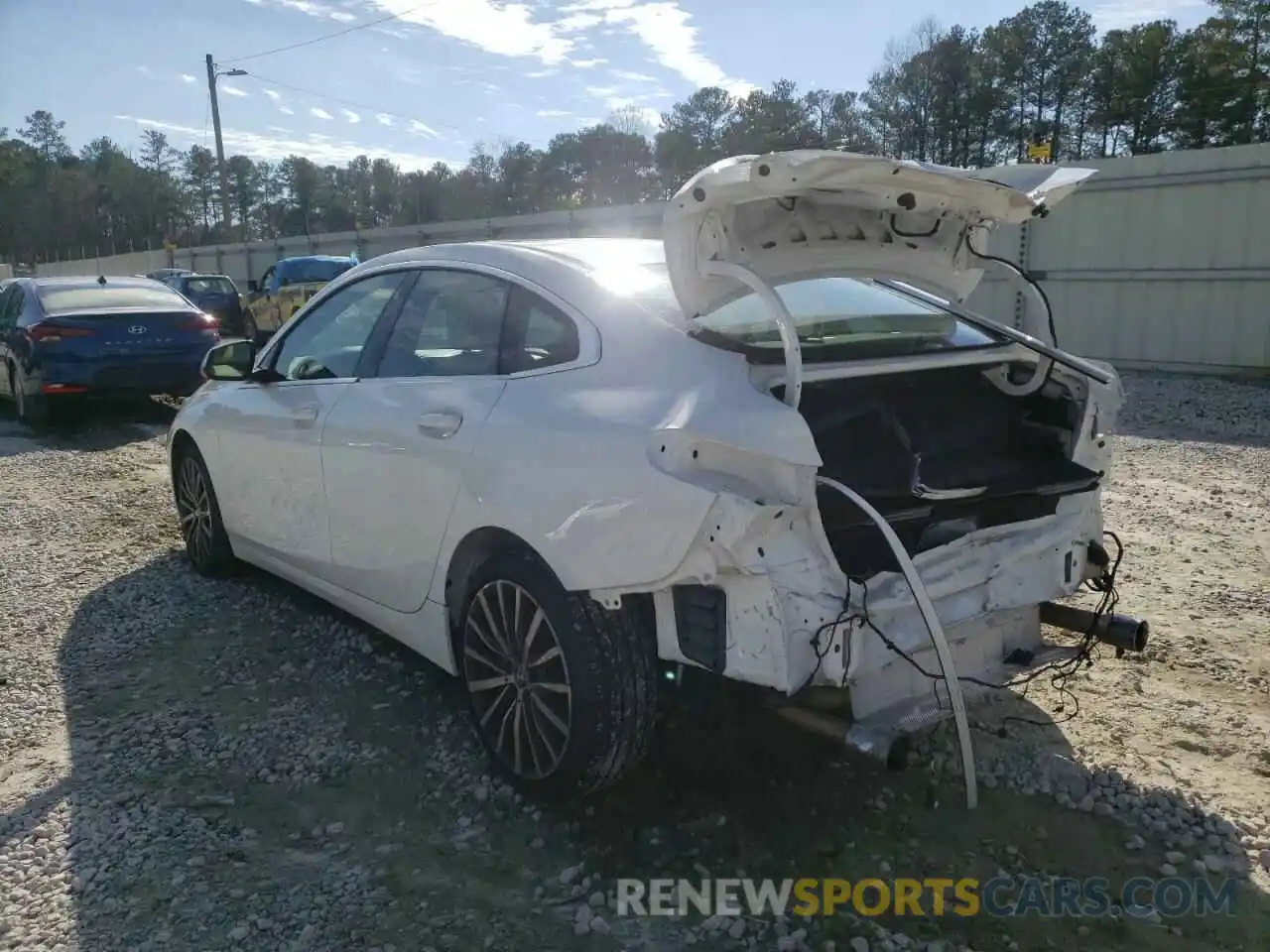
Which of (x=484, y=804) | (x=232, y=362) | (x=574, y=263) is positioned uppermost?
(x=574, y=263)

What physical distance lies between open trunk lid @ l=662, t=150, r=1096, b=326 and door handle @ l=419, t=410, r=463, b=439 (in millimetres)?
853

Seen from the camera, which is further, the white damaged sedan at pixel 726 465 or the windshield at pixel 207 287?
the windshield at pixel 207 287

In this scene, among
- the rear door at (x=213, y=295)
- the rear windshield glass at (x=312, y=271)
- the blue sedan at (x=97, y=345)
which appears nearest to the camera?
the blue sedan at (x=97, y=345)

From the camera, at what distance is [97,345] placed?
31.9ft

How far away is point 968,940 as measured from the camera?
8.32ft

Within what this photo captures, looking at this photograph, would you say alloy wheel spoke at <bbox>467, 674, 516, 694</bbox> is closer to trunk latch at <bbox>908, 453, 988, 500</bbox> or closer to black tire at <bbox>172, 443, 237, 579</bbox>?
trunk latch at <bbox>908, 453, 988, 500</bbox>

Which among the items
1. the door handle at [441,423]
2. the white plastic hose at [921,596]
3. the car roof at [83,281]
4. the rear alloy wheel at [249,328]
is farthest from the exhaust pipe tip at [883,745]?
the rear alloy wheel at [249,328]

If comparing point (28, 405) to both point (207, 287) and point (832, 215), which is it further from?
point (207, 287)

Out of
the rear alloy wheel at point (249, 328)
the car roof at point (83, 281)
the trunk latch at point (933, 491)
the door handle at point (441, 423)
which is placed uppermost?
the car roof at point (83, 281)

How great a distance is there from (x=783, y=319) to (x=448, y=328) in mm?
1442

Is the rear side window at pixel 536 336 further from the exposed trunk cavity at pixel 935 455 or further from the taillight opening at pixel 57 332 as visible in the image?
the taillight opening at pixel 57 332

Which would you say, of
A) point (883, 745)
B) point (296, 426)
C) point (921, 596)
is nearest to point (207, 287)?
point (296, 426)

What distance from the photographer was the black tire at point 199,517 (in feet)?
17.2

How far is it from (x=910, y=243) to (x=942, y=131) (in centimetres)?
3988
